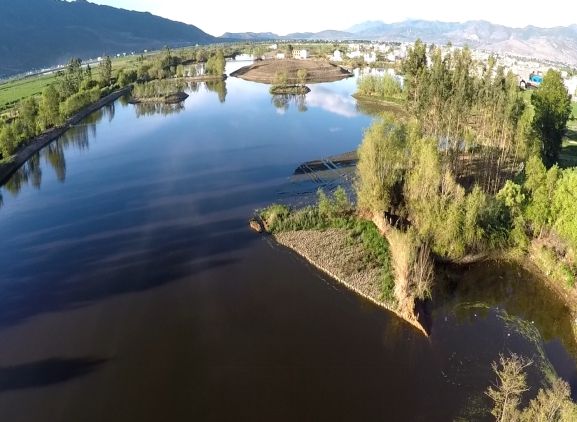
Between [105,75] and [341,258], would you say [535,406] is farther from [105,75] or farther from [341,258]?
[105,75]

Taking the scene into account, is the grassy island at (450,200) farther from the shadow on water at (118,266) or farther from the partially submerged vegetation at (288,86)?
the partially submerged vegetation at (288,86)

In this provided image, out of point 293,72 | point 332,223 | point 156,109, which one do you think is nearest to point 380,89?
point 293,72

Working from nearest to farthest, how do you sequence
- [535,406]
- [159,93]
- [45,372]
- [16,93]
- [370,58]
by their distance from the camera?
[535,406]
[45,372]
[159,93]
[16,93]
[370,58]

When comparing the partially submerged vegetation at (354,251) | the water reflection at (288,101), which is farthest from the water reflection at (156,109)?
the partially submerged vegetation at (354,251)

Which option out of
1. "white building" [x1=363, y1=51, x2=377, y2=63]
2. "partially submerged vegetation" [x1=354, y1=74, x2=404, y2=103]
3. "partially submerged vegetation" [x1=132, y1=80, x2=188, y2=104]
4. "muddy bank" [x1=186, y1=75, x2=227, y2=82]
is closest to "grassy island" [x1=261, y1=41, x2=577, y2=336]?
"partially submerged vegetation" [x1=354, y1=74, x2=404, y2=103]

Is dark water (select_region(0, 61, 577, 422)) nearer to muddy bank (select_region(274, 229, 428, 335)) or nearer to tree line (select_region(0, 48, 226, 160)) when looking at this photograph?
muddy bank (select_region(274, 229, 428, 335))

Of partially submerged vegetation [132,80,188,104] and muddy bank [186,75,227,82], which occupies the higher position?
muddy bank [186,75,227,82]
